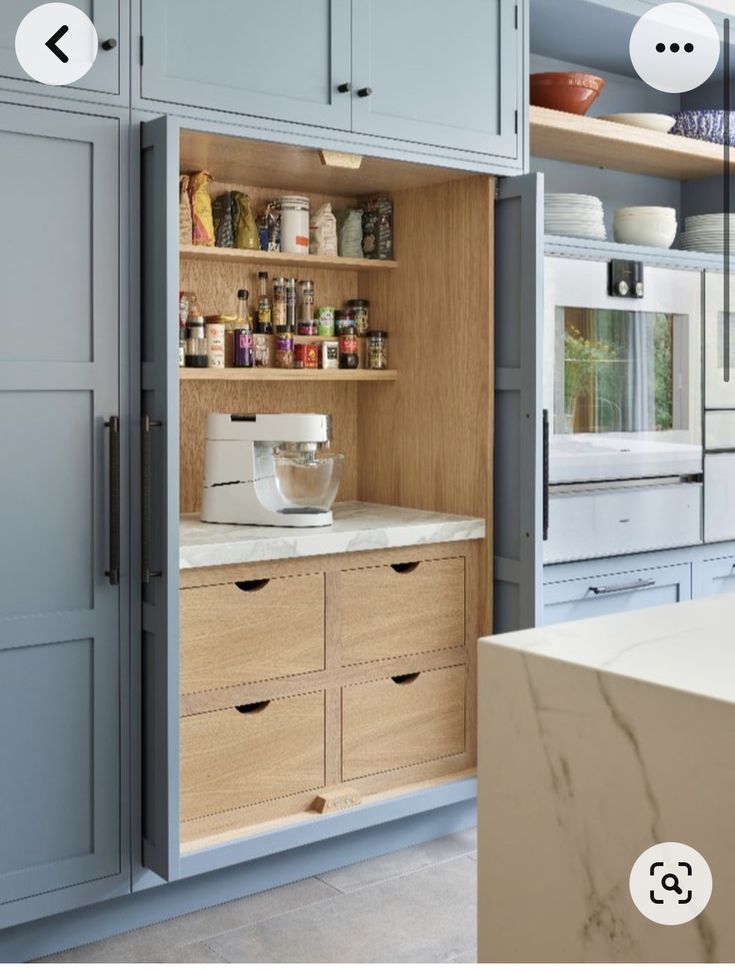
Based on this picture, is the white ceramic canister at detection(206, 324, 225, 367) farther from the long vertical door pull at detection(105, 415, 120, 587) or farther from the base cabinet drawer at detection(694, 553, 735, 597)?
the base cabinet drawer at detection(694, 553, 735, 597)

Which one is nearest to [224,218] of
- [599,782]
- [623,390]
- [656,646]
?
[623,390]

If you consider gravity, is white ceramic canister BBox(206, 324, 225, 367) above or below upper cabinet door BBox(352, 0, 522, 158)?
below

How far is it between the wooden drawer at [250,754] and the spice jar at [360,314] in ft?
3.79

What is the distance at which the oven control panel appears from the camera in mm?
3426

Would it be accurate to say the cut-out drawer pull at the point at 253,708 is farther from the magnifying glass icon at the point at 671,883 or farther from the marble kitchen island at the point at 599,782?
the magnifying glass icon at the point at 671,883

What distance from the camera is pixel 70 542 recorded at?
8.06ft

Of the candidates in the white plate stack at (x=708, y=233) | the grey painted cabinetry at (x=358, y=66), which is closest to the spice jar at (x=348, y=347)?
the grey painted cabinetry at (x=358, y=66)

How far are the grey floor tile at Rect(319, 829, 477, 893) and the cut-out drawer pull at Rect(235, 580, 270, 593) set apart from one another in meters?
0.78

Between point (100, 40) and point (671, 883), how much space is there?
2036 mm

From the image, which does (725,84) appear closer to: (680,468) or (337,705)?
(680,468)

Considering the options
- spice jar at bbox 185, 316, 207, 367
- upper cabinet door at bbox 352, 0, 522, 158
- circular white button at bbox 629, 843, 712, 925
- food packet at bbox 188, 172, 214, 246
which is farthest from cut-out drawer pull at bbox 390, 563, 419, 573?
circular white button at bbox 629, 843, 712, 925

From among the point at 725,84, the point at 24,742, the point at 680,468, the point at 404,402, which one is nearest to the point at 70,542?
the point at 24,742

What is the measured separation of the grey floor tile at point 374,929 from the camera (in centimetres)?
253

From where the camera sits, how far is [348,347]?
3432 millimetres
